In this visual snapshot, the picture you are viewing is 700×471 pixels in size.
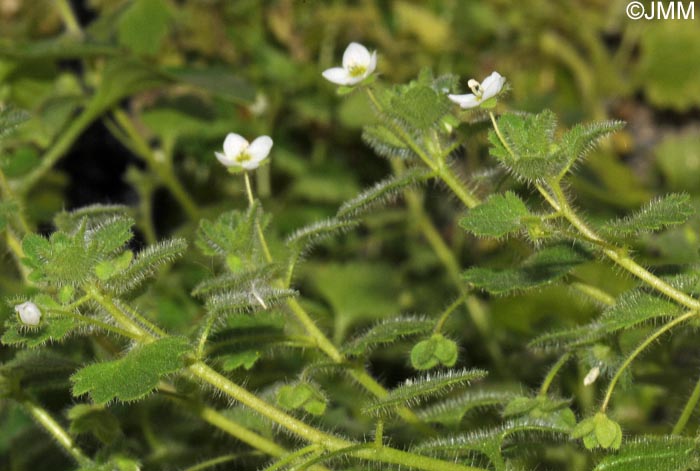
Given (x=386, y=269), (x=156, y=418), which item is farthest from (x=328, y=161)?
(x=156, y=418)

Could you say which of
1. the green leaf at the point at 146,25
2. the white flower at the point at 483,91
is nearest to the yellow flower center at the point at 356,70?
the white flower at the point at 483,91

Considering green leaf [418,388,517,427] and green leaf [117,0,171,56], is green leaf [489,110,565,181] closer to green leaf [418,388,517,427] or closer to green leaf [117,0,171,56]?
green leaf [418,388,517,427]

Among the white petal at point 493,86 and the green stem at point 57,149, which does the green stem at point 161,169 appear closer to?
the green stem at point 57,149

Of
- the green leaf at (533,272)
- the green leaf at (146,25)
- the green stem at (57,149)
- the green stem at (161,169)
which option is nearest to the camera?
the green leaf at (533,272)

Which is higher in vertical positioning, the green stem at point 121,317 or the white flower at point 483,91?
the white flower at point 483,91

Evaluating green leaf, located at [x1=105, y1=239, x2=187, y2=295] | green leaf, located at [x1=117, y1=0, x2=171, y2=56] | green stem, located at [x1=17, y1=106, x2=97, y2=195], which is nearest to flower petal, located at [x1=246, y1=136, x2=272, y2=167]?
green leaf, located at [x1=105, y1=239, x2=187, y2=295]

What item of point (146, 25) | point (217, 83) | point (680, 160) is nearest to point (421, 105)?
point (217, 83)

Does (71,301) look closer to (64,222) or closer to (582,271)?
(64,222)
